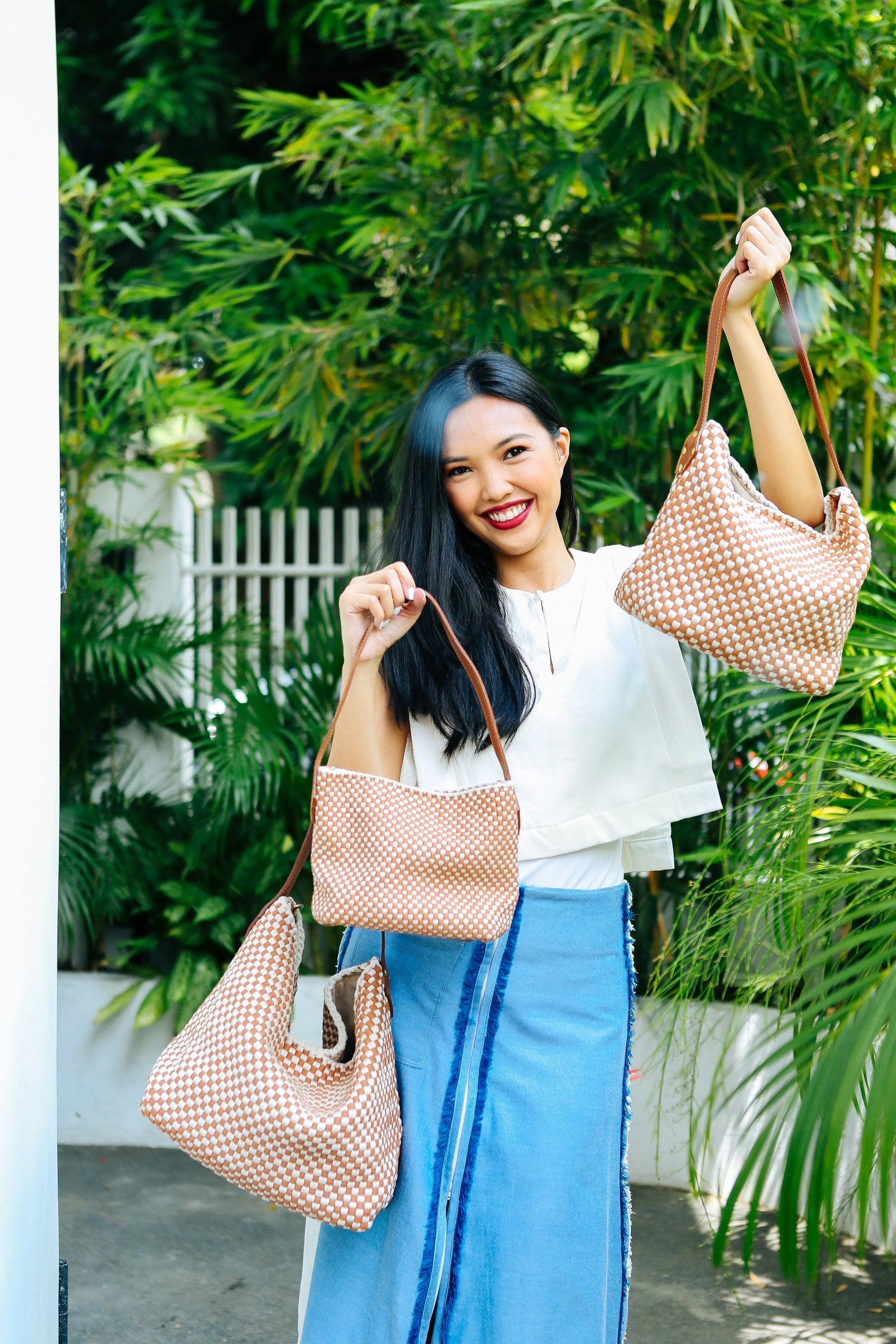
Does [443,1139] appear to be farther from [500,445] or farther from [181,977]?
[181,977]

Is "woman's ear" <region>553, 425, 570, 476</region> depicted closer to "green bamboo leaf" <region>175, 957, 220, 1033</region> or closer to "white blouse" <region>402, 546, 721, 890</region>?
"white blouse" <region>402, 546, 721, 890</region>

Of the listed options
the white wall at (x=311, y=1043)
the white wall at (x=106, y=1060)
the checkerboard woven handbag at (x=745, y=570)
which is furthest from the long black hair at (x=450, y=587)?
the white wall at (x=106, y=1060)

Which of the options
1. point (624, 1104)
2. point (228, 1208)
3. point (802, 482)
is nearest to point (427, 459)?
point (802, 482)

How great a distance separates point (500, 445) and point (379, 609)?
1.02 feet

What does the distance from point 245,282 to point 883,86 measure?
263cm

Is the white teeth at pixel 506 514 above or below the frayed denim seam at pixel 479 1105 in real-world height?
above

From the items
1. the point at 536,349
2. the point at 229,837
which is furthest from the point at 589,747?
the point at 229,837

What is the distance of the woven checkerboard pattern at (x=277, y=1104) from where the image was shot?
1.43m

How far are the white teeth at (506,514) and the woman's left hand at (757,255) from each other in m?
0.38

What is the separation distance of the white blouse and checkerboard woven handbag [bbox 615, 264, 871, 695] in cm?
20

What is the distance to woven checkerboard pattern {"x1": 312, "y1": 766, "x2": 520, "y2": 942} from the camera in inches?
57.7

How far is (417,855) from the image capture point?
148 centimetres

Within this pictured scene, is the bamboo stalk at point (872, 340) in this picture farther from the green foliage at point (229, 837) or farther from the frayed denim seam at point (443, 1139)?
the frayed denim seam at point (443, 1139)

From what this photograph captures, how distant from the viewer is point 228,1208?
3.34m
